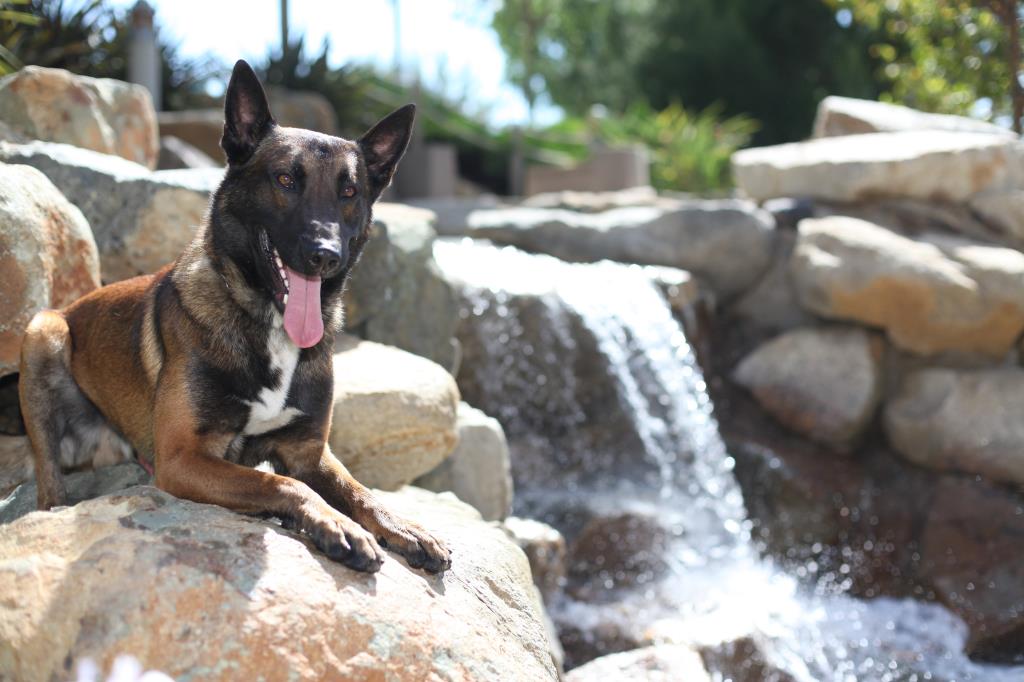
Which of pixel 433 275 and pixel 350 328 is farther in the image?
pixel 433 275

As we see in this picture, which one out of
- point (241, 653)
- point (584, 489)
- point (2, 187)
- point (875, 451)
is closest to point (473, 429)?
point (584, 489)

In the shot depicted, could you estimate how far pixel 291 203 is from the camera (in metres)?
3.31

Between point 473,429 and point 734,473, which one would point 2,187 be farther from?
point 734,473

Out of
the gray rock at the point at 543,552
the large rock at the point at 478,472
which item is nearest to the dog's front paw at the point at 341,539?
the large rock at the point at 478,472

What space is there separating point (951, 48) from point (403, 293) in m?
9.06

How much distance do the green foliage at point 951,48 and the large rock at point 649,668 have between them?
8.96m

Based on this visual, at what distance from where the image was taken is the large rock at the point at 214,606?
2.51 metres

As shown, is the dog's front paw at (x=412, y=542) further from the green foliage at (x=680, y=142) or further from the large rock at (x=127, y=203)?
the green foliage at (x=680, y=142)

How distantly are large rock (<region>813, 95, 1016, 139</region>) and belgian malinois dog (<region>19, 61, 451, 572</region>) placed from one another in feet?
25.4

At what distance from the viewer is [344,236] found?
11.1ft

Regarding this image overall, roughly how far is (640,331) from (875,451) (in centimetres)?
216

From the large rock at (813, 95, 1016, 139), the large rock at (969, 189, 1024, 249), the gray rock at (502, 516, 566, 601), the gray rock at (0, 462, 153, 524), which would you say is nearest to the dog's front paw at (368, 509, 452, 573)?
the gray rock at (0, 462, 153, 524)

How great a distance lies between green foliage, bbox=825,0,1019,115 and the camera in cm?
1148

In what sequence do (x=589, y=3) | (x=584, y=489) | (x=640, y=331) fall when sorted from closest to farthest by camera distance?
(x=584, y=489)
(x=640, y=331)
(x=589, y=3)
